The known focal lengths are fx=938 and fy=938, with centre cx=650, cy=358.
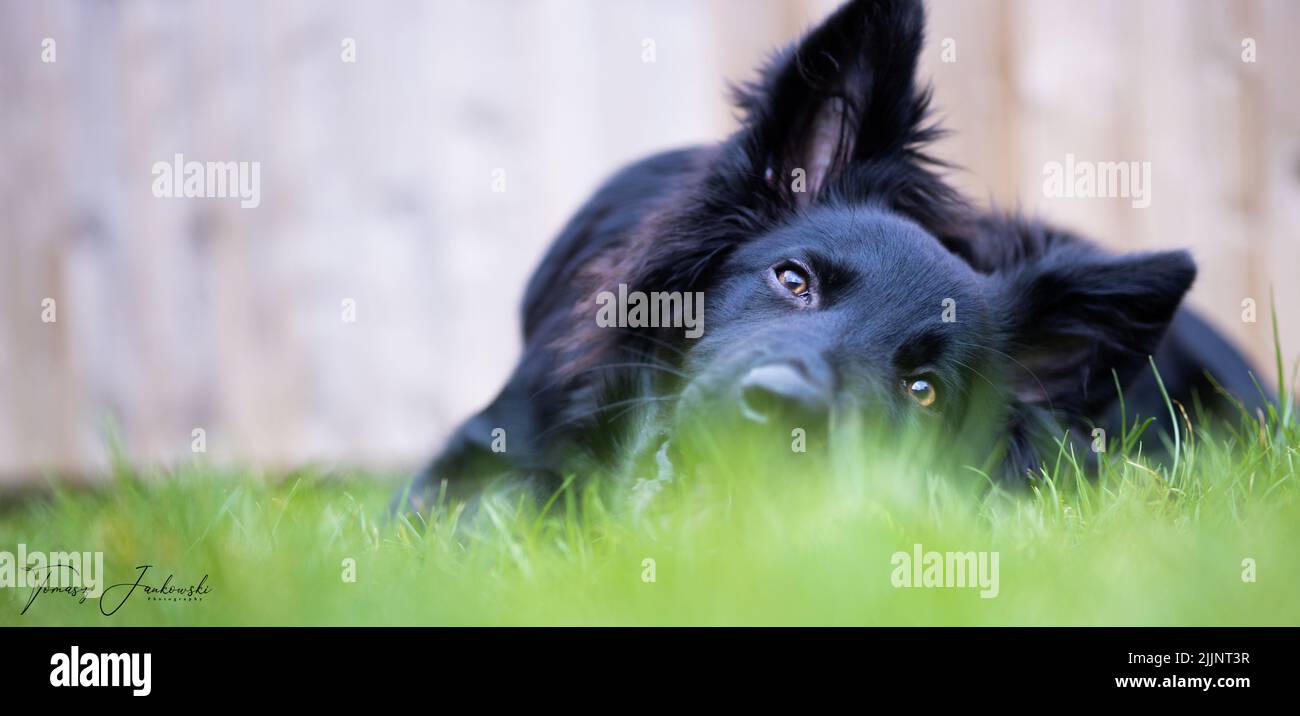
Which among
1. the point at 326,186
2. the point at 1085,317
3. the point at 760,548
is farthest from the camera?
the point at 326,186

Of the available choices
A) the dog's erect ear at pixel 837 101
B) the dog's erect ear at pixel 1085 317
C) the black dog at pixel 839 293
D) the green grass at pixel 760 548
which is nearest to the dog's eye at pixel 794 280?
the black dog at pixel 839 293

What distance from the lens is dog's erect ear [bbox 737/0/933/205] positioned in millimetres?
2393

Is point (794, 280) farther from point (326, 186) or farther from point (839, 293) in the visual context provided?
point (326, 186)

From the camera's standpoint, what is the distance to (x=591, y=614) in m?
1.48

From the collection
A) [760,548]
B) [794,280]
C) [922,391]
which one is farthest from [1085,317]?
[760,548]

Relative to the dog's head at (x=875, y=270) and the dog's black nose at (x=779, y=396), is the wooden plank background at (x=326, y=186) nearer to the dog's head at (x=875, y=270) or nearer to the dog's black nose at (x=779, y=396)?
the dog's head at (x=875, y=270)

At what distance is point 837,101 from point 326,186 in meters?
2.83

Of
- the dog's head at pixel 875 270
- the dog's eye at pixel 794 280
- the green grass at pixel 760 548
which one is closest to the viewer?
the green grass at pixel 760 548

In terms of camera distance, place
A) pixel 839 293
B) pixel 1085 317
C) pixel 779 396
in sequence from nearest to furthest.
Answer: pixel 779 396
pixel 839 293
pixel 1085 317

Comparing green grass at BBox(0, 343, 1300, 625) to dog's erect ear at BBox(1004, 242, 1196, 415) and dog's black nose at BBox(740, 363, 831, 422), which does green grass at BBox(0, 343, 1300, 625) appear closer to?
dog's black nose at BBox(740, 363, 831, 422)

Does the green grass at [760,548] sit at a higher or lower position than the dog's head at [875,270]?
lower

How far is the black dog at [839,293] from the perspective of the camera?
90.0 inches

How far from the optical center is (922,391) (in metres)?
2.34

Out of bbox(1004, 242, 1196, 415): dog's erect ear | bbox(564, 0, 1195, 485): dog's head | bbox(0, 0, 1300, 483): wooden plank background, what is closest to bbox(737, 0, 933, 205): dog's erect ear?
bbox(564, 0, 1195, 485): dog's head
